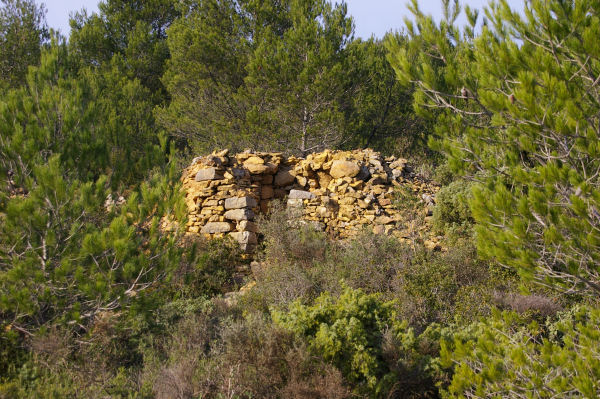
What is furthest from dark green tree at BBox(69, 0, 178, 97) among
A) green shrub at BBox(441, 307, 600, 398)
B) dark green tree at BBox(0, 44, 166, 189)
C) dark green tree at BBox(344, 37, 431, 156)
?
green shrub at BBox(441, 307, 600, 398)

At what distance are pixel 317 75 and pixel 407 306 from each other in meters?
7.55

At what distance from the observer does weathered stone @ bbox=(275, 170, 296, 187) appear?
9945 mm

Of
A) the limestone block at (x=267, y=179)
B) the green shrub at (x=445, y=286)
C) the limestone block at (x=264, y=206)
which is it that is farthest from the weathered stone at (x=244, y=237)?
the green shrub at (x=445, y=286)

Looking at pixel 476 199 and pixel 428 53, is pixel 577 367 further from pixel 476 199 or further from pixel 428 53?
pixel 428 53

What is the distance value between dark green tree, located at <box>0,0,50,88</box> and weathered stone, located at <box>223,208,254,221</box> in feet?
26.9

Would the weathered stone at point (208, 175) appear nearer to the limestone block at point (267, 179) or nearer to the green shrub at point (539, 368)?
the limestone block at point (267, 179)

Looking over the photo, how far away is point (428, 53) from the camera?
425 cm

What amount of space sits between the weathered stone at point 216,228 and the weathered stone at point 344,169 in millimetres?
2477

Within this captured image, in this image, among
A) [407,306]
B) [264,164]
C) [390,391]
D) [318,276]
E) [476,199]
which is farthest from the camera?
[264,164]

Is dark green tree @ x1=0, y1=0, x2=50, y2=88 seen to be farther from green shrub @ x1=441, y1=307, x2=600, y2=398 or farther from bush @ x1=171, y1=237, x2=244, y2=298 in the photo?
green shrub @ x1=441, y1=307, x2=600, y2=398

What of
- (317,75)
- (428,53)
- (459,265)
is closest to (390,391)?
(428,53)

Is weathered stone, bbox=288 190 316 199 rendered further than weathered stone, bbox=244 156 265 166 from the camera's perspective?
No

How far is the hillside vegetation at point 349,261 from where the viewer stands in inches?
130

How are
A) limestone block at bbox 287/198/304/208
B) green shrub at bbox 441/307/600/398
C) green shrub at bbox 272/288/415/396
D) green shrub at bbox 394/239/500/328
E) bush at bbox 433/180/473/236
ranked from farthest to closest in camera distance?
limestone block at bbox 287/198/304/208, bush at bbox 433/180/473/236, green shrub at bbox 394/239/500/328, green shrub at bbox 272/288/415/396, green shrub at bbox 441/307/600/398
